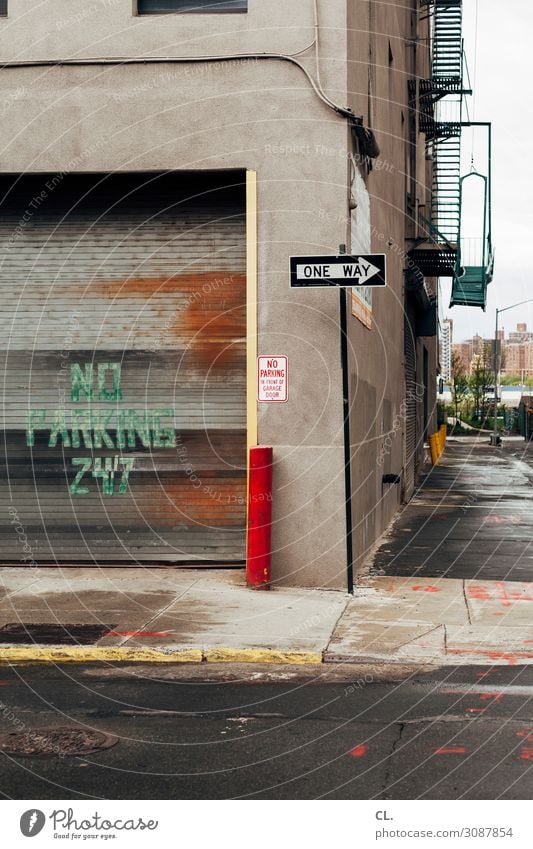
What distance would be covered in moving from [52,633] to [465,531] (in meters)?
8.29

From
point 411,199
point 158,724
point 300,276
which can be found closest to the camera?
point 158,724

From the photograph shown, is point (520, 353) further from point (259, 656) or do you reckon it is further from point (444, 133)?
point (259, 656)

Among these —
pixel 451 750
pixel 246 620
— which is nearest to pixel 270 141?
pixel 246 620

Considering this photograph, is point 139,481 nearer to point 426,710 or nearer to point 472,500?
point 426,710

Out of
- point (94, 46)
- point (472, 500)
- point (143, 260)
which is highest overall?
point (94, 46)

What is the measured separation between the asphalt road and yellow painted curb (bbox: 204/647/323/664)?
17 cm

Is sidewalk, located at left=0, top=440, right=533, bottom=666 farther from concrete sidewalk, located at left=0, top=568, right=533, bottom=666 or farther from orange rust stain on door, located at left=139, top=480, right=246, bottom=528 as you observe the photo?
orange rust stain on door, located at left=139, top=480, right=246, bottom=528

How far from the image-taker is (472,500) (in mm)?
20562

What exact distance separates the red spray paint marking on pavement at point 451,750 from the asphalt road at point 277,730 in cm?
1

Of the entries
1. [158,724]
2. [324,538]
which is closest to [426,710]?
[158,724]

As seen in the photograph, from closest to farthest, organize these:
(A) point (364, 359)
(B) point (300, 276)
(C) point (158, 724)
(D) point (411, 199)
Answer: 1. (C) point (158, 724)
2. (B) point (300, 276)
3. (A) point (364, 359)
4. (D) point (411, 199)

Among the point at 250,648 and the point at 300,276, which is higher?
the point at 300,276

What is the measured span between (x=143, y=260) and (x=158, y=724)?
6.39m

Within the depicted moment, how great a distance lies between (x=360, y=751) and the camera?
5559mm
